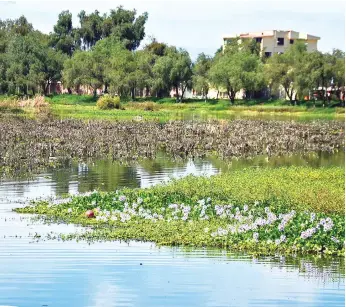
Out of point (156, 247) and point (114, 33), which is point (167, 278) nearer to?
point (156, 247)

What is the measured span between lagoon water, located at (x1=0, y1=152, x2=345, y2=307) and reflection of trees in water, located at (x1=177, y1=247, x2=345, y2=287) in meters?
0.02

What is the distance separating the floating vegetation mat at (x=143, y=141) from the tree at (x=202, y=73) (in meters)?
38.4

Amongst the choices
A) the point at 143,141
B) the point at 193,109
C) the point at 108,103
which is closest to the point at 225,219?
the point at 143,141

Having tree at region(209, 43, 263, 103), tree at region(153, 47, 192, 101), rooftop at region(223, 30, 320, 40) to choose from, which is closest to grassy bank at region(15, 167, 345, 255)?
tree at region(209, 43, 263, 103)

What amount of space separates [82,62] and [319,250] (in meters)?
71.6

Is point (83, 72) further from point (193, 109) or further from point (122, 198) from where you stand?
point (122, 198)

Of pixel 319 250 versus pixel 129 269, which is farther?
pixel 319 250

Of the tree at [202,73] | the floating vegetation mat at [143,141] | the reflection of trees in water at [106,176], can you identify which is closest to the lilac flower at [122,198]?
the reflection of trees in water at [106,176]

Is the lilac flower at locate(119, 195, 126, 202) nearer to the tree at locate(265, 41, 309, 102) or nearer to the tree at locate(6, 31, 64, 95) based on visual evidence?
the tree at locate(265, 41, 309, 102)

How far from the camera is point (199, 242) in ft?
51.0

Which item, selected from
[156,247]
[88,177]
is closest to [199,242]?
[156,247]

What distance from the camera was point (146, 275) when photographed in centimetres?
1355

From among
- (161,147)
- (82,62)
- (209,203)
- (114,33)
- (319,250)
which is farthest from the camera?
(114,33)

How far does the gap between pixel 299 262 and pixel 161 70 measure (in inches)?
2787
